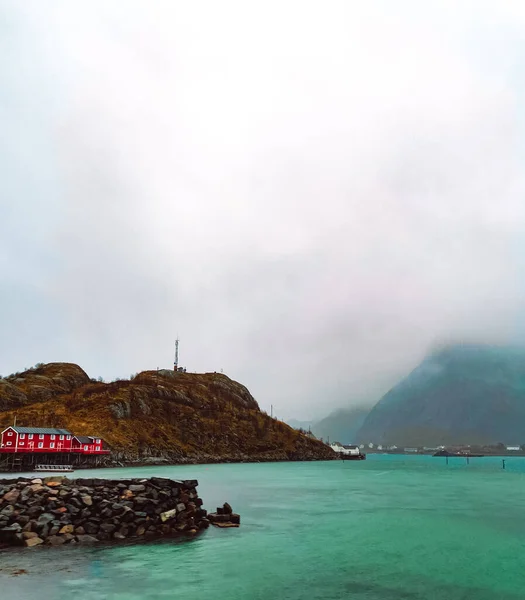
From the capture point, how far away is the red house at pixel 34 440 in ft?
520

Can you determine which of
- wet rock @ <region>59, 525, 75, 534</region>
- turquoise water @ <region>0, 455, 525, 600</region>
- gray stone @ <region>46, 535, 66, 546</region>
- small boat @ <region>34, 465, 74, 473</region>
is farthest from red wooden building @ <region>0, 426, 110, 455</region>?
gray stone @ <region>46, 535, 66, 546</region>

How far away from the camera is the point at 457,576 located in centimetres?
3180

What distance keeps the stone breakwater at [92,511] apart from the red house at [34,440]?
130 metres

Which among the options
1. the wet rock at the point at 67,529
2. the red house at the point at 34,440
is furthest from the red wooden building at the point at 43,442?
the wet rock at the point at 67,529

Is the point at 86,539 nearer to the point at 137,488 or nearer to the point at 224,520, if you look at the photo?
the point at 137,488

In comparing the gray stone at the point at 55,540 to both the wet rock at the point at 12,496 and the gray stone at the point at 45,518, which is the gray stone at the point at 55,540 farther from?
the wet rock at the point at 12,496

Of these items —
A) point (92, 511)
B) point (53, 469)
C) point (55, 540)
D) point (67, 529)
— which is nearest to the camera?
point (55, 540)

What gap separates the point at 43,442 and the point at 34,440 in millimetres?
3035

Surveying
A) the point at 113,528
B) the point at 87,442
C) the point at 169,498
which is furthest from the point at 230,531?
the point at 87,442

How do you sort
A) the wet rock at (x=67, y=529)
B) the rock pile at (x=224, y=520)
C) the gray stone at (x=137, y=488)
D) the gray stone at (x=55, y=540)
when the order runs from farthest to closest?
the rock pile at (x=224, y=520)
the gray stone at (x=137, y=488)
the wet rock at (x=67, y=529)
the gray stone at (x=55, y=540)

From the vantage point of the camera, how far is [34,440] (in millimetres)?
163500

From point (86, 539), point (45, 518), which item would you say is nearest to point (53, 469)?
point (45, 518)

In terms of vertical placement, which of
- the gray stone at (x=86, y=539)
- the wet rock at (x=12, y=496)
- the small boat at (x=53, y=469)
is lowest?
the small boat at (x=53, y=469)

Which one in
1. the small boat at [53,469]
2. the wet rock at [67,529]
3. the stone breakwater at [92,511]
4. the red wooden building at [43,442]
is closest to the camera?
the stone breakwater at [92,511]
